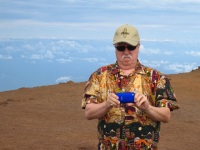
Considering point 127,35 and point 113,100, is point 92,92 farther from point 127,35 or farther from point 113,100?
point 127,35

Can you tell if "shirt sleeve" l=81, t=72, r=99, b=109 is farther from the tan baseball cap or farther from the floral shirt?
the tan baseball cap

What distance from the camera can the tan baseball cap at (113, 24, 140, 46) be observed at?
333 centimetres

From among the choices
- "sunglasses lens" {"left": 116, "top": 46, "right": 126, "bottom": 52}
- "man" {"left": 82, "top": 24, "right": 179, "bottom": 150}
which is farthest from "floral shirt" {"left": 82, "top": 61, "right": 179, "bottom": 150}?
"sunglasses lens" {"left": 116, "top": 46, "right": 126, "bottom": 52}

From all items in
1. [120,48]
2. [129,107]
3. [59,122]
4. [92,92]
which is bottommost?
[59,122]

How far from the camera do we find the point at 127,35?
132 inches

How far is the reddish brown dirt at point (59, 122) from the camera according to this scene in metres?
9.30

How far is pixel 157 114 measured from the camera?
10.8ft

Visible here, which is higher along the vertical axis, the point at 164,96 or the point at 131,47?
the point at 131,47

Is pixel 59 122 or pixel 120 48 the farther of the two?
pixel 59 122

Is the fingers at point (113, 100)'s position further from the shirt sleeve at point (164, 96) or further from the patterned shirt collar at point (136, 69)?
the shirt sleeve at point (164, 96)

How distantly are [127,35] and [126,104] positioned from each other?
0.48 metres

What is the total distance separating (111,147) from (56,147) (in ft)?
18.5

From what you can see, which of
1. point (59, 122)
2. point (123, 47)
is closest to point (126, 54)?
point (123, 47)

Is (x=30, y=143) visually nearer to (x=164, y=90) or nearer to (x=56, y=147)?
(x=56, y=147)
